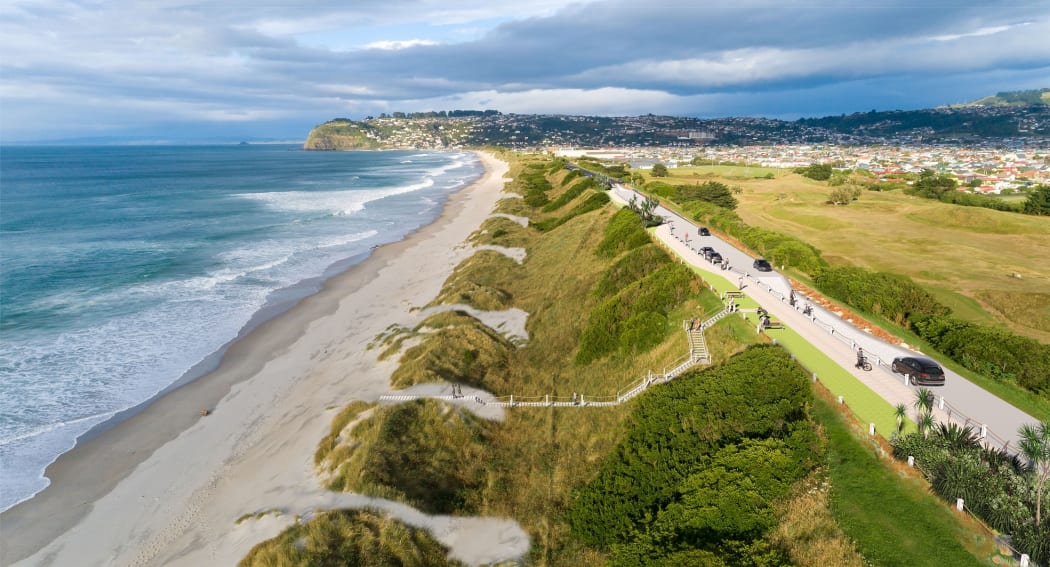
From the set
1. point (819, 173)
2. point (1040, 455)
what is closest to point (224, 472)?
point (1040, 455)

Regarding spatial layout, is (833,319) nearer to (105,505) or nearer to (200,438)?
(200,438)

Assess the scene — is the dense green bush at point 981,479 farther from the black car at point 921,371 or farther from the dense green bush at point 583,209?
the dense green bush at point 583,209

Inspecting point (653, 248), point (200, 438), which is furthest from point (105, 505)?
point (653, 248)

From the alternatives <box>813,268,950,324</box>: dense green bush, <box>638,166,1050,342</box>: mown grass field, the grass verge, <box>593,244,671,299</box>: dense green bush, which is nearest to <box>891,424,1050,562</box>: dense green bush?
the grass verge

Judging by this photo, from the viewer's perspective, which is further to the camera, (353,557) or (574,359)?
(574,359)

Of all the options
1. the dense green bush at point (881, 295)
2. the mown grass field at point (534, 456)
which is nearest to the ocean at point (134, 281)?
the mown grass field at point (534, 456)

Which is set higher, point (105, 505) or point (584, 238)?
point (584, 238)

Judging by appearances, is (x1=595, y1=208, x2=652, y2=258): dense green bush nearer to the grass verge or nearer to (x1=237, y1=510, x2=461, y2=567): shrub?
the grass verge
